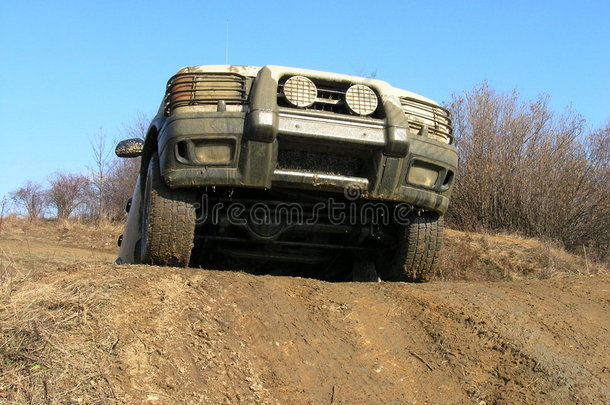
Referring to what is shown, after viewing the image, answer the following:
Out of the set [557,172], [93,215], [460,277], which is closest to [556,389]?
[460,277]

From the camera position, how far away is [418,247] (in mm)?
5406

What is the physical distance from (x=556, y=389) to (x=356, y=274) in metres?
3.00

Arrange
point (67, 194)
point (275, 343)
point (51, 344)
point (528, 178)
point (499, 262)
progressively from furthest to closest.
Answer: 1. point (67, 194)
2. point (528, 178)
3. point (499, 262)
4. point (275, 343)
5. point (51, 344)

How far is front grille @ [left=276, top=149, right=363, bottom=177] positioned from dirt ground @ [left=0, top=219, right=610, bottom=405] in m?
0.87

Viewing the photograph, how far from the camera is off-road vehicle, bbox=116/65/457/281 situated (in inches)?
183

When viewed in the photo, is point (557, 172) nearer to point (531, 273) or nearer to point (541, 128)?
point (541, 128)

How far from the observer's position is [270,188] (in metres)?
4.93

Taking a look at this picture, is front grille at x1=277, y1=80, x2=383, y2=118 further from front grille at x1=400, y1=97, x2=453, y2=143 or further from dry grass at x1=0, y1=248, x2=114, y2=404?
dry grass at x1=0, y1=248, x2=114, y2=404

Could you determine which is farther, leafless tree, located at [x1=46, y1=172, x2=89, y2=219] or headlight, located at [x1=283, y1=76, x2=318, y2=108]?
leafless tree, located at [x1=46, y1=172, x2=89, y2=219]

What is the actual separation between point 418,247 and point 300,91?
1639 mm
